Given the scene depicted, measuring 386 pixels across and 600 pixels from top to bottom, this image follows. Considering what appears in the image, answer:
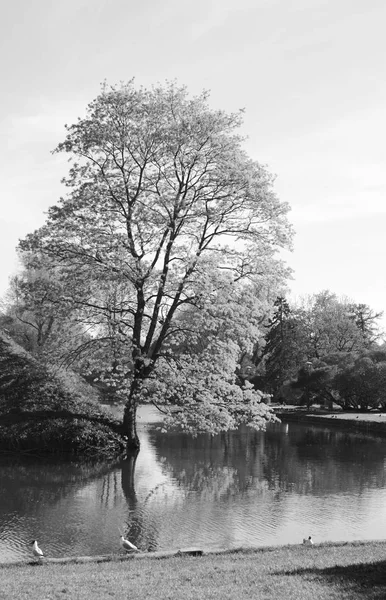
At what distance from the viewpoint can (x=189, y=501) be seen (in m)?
20.0

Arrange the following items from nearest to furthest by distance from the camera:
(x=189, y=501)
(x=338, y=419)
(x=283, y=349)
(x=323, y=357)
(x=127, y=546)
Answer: (x=127, y=546)
(x=189, y=501)
(x=338, y=419)
(x=323, y=357)
(x=283, y=349)

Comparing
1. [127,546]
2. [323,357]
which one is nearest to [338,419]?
[323,357]

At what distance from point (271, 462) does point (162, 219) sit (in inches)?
501

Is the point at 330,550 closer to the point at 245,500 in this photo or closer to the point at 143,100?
the point at 245,500

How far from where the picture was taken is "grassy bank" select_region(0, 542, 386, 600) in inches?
373

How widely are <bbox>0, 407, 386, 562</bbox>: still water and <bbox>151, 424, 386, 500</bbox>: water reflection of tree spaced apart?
51 millimetres

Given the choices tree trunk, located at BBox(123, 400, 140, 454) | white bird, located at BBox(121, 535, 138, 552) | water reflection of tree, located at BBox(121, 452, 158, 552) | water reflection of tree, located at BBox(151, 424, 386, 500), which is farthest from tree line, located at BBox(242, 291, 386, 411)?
white bird, located at BBox(121, 535, 138, 552)

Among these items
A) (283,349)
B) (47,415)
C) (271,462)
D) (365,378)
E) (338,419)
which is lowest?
(271,462)

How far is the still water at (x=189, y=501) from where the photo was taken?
15547mm

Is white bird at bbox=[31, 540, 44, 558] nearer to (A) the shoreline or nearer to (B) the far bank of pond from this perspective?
(A) the shoreline

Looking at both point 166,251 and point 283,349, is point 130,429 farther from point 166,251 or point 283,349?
point 283,349

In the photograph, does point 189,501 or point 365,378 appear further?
point 365,378

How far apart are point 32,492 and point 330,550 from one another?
1118 cm

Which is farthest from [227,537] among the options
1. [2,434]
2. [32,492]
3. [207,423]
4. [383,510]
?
[2,434]
